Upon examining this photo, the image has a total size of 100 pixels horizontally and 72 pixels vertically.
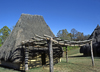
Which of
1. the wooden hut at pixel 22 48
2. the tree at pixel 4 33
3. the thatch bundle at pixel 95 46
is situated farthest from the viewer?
the tree at pixel 4 33

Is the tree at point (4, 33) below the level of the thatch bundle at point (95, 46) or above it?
above

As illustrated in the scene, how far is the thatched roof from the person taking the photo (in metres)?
8.77

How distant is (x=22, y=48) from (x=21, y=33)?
190 centimetres

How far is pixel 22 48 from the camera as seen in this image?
29.4 ft

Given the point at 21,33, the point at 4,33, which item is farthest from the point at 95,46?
the point at 4,33

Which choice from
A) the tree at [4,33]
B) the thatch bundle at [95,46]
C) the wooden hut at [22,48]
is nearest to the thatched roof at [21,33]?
the wooden hut at [22,48]

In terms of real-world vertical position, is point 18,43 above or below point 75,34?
below

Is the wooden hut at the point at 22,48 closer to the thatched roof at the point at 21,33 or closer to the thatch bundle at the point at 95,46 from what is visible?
the thatched roof at the point at 21,33

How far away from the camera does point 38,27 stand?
39.9 feet

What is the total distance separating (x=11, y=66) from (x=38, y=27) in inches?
200

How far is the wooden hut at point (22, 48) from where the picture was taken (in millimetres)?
8750

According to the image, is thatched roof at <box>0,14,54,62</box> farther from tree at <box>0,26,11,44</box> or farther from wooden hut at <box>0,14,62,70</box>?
tree at <box>0,26,11,44</box>

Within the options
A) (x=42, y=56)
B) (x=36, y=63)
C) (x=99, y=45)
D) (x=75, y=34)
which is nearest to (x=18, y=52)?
(x=36, y=63)

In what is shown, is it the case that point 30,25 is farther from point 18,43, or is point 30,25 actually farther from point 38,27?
point 18,43
